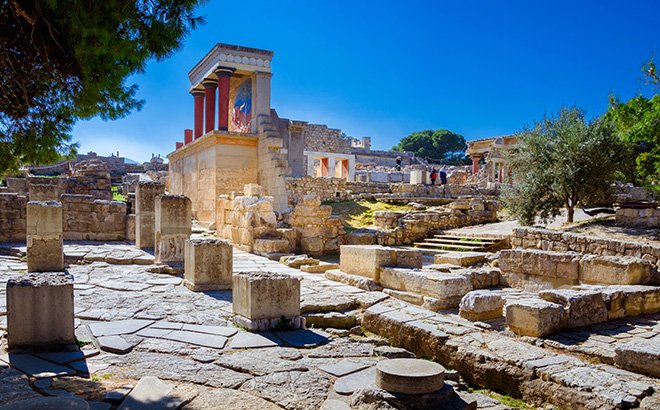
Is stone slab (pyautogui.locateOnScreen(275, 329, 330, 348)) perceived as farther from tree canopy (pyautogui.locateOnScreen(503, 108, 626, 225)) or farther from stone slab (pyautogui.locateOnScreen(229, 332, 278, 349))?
tree canopy (pyautogui.locateOnScreen(503, 108, 626, 225))

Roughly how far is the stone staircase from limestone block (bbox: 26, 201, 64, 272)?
10768mm

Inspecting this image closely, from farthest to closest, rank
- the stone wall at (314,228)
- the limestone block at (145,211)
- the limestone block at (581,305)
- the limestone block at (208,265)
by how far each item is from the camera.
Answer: the stone wall at (314,228) → the limestone block at (145,211) → the limestone block at (208,265) → the limestone block at (581,305)

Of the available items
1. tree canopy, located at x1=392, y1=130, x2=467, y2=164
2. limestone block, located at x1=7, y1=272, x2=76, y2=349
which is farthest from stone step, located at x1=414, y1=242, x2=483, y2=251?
tree canopy, located at x1=392, y1=130, x2=467, y2=164

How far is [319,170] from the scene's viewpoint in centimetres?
4122

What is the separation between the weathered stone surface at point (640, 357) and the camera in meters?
4.54

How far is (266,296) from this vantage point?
5.61 metres

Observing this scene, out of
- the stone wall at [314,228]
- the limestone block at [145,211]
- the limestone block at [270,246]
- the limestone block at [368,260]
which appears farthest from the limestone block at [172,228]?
the stone wall at [314,228]

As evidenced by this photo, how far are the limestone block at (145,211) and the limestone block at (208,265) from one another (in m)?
4.44

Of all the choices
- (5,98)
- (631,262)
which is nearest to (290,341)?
(5,98)

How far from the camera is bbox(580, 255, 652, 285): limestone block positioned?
8102 mm

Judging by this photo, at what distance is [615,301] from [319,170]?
115 feet

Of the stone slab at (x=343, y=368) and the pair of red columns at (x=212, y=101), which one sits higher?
the pair of red columns at (x=212, y=101)

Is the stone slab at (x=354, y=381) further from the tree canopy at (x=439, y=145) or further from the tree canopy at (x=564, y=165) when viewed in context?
the tree canopy at (x=439, y=145)

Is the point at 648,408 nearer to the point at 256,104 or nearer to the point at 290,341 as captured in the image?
the point at 290,341
